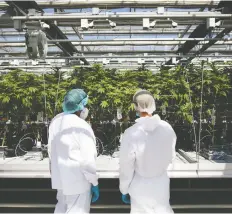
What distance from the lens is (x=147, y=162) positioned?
2.52 meters

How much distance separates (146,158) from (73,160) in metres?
0.63

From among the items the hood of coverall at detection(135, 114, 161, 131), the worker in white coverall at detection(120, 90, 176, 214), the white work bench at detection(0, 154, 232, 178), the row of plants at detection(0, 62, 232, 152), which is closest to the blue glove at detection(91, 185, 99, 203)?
the worker in white coverall at detection(120, 90, 176, 214)

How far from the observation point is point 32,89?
288 inches

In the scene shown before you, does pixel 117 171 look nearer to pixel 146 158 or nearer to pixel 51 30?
pixel 146 158

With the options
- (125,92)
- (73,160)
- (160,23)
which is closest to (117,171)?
(73,160)

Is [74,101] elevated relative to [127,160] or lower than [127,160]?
elevated

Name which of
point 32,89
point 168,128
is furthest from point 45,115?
point 168,128

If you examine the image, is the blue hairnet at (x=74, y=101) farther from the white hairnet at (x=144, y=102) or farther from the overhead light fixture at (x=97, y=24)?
the overhead light fixture at (x=97, y=24)

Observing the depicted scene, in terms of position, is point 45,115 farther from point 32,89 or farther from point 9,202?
point 9,202

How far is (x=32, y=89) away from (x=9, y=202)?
3509 millimetres

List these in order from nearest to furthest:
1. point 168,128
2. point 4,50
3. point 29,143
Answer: point 168,128, point 29,143, point 4,50

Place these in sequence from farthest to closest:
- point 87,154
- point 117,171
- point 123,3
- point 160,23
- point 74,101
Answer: point 160,23 < point 123,3 < point 117,171 < point 74,101 < point 87,154

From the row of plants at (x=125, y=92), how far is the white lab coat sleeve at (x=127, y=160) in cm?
453

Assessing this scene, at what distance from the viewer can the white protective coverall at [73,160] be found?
8.78 ft
